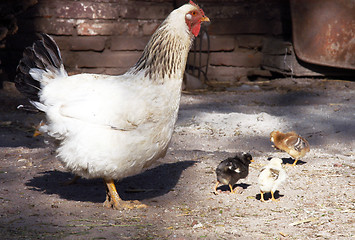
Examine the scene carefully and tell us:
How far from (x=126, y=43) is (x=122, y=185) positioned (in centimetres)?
427

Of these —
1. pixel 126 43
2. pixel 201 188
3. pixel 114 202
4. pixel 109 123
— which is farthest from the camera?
pixel 126 43

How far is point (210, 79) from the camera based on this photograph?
327 inches

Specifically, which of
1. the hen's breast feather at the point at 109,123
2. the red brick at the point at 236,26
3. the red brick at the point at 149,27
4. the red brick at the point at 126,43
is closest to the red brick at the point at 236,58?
the red brick at the point at 236,26

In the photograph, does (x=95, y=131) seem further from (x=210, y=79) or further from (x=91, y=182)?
(x=210, y=79)

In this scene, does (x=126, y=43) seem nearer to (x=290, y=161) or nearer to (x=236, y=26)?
(x=236, y=26)

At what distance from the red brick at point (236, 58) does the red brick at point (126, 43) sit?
4.21 ft

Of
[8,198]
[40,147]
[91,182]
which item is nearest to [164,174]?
[91,182]

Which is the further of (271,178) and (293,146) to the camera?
(293,146)

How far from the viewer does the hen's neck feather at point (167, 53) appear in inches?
130

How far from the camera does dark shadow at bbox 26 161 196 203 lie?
11.8 ft

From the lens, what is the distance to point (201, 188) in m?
3.68

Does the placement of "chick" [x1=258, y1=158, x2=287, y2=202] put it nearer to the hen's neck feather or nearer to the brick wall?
the hen's neck feather

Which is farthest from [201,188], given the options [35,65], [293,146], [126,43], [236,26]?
[236,26]

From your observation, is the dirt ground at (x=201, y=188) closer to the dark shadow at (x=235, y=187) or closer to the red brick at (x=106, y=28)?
the dark shadow at (x=235, y=187)
